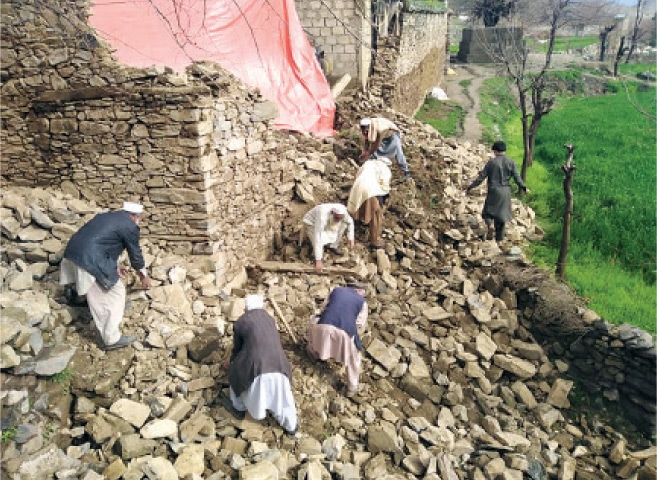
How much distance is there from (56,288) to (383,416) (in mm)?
3636

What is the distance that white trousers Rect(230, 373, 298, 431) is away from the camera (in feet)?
15.2

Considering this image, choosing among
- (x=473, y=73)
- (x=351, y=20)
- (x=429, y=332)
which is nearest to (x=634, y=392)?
(x=429, y=332)

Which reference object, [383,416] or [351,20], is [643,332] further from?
[351,20]

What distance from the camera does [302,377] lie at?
18.0 ft

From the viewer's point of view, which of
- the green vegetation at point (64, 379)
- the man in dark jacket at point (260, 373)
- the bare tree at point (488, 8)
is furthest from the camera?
the bare tree at point (488, 8)

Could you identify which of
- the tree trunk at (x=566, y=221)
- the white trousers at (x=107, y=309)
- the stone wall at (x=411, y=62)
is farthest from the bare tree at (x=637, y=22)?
the white trousers at (x=107, y=309)

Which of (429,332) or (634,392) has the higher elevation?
(429,332)

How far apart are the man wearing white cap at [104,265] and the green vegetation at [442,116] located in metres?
12.0

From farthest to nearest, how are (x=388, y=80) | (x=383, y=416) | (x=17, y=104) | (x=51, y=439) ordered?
(x=388, y=80) < (x=17, y=104) < (x=383, y=416) < (x=51, y=439)

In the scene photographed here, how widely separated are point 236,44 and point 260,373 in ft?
16.2

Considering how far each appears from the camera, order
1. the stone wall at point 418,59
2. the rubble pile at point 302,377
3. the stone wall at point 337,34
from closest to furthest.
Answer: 1. the rubble pile at point 302,377
2. the stone wall at point 337,34
3. the stone wall at point 418,59

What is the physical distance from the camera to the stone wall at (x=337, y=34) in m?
11.1

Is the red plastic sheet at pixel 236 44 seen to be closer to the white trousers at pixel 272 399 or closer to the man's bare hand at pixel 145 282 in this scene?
the man's bare hand at pixel 145 282

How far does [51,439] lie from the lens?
4137 mm
